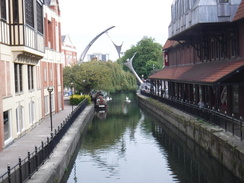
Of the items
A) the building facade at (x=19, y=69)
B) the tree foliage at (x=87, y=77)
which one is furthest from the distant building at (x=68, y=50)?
the building facade at (x=19, y=69)

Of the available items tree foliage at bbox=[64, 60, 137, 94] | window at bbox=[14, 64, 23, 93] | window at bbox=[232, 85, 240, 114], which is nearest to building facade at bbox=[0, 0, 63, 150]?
window at bbox=[14, 64, 23, 93]

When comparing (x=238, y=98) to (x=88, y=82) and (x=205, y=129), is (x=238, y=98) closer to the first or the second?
(x=205, y=129)

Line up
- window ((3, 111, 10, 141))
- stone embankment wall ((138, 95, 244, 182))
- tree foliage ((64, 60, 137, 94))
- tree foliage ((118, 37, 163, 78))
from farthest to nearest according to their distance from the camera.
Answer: tree foliage ((118, 37, 163, 78)), tree foliage ((64, 60, 137, 94)), window ((3, 111, 10, 141)), stone embankment wall ((138, 95, 244, 182))

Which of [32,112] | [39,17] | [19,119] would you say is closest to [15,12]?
[19,119]

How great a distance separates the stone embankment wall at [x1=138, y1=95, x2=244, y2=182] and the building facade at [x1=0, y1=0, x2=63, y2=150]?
9.30 meters

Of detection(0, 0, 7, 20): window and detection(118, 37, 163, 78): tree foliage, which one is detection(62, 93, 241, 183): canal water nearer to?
detection(0, 0, 7, 20): window

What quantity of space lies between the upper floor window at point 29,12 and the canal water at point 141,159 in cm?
739

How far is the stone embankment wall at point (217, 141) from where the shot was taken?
14374 mm

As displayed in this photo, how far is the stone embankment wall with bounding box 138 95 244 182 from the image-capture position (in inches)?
566

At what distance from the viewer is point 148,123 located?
34.1 metres

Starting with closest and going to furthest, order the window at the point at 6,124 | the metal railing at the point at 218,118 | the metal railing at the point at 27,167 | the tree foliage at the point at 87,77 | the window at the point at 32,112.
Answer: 1. the metal railing at the point at 27,167
2. the metal railing at the point at 218,118
3. the window at the point at 6,124
4. the window at the point at 32,112
5. the tree foliage at the point at 87,77

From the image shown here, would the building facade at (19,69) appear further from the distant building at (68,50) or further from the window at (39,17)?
the distant building at (68,50)

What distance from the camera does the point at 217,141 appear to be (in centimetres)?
1723

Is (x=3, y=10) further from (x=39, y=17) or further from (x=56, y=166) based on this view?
(x=56, y=166)
